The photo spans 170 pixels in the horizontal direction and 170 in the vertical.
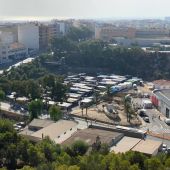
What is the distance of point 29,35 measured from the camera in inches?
1059

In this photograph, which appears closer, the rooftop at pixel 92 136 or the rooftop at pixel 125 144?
the rooftop at pixel 125 144

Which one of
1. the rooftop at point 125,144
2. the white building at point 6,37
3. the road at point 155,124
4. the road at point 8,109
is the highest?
the white building at point 6,37

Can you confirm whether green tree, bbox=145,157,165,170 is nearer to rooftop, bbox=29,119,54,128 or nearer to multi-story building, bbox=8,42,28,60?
rooftop, bbox=29,119,54,128

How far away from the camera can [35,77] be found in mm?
19062

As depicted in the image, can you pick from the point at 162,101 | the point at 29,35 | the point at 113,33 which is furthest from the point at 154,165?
the point at 113,33

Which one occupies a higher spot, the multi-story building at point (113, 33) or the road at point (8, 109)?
the multi-story building at point (113, 33)

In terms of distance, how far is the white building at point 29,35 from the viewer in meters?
Answer: 26.9

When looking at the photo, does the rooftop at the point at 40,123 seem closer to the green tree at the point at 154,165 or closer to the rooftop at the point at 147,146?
the rooftop at the point at 147,146

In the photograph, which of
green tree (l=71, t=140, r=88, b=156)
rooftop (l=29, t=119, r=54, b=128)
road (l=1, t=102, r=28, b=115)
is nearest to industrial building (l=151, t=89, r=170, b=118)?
rooftop (l=29, t=119, r=54, b=128)

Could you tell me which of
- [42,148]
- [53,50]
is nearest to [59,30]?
[53,50]

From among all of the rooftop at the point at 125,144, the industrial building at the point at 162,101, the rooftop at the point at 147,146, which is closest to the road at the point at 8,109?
the rooftop at the point at 125,144

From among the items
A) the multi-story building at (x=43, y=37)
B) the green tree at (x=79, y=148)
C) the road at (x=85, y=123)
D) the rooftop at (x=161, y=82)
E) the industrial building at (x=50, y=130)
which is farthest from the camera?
the multi-story building at (x=43, y=37)

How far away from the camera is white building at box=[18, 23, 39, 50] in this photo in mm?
26859

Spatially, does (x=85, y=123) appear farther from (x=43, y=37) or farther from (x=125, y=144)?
(x=43, y=37)
